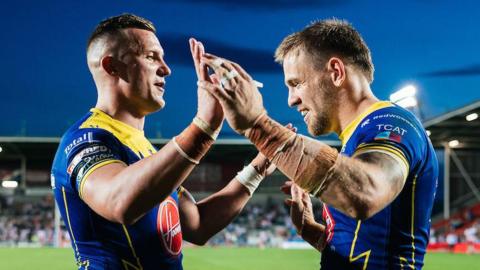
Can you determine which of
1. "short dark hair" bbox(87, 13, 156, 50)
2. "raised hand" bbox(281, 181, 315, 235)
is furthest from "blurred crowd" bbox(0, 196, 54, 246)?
"short dark hair" bbox(87, 13, 156, 50)

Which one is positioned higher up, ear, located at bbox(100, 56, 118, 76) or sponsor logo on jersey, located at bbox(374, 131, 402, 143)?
ear, located at bbox(100, 56, 118, 76)

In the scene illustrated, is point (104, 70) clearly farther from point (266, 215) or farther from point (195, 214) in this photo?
point (266, 215)

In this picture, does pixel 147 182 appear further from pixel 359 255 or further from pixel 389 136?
pixel 359 255

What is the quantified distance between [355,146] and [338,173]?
0.56 m

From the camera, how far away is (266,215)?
42344mm

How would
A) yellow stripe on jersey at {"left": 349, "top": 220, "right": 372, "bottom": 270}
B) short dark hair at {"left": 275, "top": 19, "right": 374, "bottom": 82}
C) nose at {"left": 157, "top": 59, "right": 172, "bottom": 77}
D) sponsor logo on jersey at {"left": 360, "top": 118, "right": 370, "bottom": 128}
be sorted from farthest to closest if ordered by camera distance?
nose at {"left": 157, "top": 59, "right": 172, "bottom": 77}
short dark hair at {"left": 275, "top": 19, "right": 374, "bottom": 82}
yellow stripe on jersey at {"left": 349, "top": 220, "right": 372, "bottom": 270}
sponsor logo on jersey at {"left": 360, "top": 118, "right": 370, "bottom": 128}

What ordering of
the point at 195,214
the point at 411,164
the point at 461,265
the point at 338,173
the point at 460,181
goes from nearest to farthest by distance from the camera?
the point at 338,173 → the point at 411,164 → the point at 195,214 → the point at 461,265 → the point at 460,181

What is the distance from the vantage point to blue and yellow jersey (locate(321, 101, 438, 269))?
2820 mm

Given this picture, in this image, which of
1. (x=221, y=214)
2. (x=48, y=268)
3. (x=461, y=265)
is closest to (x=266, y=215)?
(x=461, y=265)

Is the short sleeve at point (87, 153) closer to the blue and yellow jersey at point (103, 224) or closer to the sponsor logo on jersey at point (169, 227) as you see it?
the blue and yellow jersey at point (103, 224)

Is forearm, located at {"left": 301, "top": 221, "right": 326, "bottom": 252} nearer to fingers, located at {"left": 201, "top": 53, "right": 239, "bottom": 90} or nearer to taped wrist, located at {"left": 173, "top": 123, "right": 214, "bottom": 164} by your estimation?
taped wrist, located at {"left": 173, "top": 123, "right": 214, "bottom": 164}

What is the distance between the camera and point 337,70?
10.2 ft

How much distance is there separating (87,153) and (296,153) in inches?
41.4

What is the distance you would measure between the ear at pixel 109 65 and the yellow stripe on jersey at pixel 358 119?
4.49 feet
